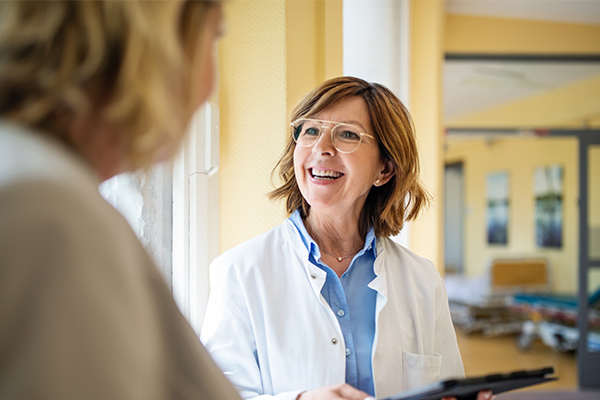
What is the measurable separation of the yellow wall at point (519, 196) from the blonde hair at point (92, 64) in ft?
22.8

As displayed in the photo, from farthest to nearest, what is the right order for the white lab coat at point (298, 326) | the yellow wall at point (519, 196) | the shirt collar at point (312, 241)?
the yellow wall at point (519, 196), the shirt collar at point (312, 241), the white lab coat at point (298, 326)

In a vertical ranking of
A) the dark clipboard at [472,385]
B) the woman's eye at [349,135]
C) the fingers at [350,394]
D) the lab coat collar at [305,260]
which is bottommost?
the fingers at [350,394]

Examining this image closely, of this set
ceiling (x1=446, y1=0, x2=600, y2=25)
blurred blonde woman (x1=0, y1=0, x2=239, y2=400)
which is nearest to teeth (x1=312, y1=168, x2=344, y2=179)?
blurred blonde woman (x1=0, y1=0, x2=239, y2=400)

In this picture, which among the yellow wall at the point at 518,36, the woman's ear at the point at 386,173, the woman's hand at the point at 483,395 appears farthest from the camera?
the yellow wall at the point at 518,36

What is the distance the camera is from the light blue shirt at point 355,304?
4.17 feet

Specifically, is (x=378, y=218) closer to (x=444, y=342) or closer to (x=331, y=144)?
(x=331, y=144)

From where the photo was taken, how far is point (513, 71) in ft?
18.6

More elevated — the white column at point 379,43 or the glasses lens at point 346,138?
the white column at point 379,43

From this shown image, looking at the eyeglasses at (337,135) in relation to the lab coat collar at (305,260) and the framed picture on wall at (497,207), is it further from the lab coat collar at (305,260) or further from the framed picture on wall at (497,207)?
the framed picture on wall at (497,207)

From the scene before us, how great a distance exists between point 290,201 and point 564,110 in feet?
20.5

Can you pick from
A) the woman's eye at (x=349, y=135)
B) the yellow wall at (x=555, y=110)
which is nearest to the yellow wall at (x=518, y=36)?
the yellow wall at (x=555, y=110)

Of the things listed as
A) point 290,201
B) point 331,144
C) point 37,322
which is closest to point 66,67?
point 37,322

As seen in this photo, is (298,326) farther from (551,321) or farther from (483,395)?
(551,321)

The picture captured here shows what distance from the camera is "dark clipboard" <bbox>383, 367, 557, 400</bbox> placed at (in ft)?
2.83
